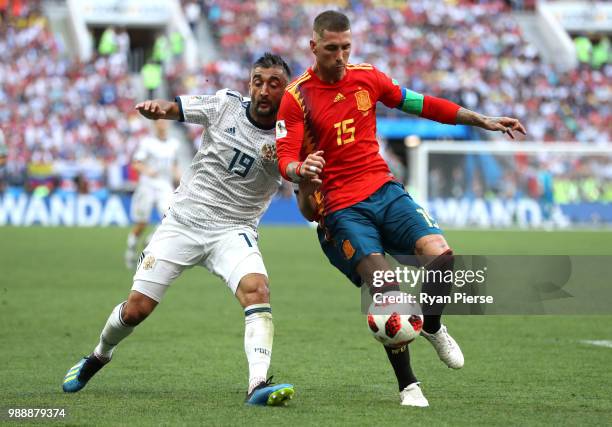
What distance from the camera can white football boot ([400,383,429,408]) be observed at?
690 centimetres

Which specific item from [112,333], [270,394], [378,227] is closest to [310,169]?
[378,227]

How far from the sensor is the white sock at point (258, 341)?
6.94 meters

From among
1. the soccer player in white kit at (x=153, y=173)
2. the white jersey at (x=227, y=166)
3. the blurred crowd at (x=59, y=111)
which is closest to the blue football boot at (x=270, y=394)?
the white jersey at (x=227, y=166)

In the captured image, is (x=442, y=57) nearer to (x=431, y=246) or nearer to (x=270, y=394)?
(x=431, y=246)

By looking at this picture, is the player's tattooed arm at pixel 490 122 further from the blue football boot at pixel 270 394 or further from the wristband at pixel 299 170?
the blue football boot at pixel 270 394

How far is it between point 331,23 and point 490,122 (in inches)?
48.0

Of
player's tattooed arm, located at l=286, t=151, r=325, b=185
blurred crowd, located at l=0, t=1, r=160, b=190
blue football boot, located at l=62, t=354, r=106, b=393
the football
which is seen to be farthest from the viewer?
blurred crowd, located at l=0, t=1, r=160, b=190

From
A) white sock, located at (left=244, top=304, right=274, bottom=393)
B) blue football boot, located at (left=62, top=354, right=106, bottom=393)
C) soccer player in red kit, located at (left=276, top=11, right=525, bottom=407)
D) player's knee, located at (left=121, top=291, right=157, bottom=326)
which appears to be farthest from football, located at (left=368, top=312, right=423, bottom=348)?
blue football boot, located at (left=62, top=354, right=106, bottom=393)

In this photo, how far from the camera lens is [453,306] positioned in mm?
7359

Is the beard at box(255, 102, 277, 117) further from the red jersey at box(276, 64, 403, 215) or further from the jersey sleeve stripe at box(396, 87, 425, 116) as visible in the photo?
the jersey sleeve stripe at box(396, 87, 425, 116)

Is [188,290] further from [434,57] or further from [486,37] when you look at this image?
[486,37]

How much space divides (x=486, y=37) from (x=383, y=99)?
3592 centimetres

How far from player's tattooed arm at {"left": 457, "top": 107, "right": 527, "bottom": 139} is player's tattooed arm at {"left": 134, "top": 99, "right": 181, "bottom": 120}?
186 cm

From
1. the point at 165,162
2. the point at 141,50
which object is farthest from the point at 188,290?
the point at 141,50
